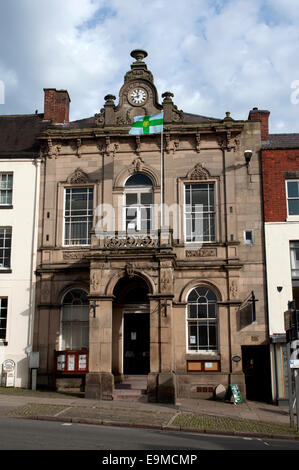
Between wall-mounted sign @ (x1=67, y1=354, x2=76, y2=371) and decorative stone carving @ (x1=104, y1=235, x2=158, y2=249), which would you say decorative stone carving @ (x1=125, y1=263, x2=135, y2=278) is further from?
wall-mounted sign @ (x1=67, y1=354, x2=76, y2=371)

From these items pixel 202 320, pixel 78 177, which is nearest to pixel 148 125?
pixel 78 177

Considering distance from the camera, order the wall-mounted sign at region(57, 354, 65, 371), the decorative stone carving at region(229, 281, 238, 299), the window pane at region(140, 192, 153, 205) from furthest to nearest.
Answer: the window pane at region(140, 192, 153, 205)
the decorative stone carving at region(229, 281, 238, 299)
the wall-mounted sign at region(57, 354, 65, 371)

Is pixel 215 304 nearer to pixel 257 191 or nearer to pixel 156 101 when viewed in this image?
pixel 257 191

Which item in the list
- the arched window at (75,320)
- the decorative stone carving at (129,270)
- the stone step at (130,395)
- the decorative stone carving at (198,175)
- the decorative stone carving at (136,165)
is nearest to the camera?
the stone step at (130,395)

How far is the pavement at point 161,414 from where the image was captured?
47.9 ft

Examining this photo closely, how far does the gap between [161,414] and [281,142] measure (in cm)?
1377

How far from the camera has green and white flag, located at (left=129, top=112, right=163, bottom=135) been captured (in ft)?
73.2

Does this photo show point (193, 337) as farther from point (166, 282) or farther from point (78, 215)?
point (78, 215)

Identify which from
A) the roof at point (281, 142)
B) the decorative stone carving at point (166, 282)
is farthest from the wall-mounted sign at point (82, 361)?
the roof at point (281, 142)

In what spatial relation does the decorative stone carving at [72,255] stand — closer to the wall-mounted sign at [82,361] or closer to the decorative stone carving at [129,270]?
the decorative stone carving at [129,270]

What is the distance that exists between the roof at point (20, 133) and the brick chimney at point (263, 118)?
990 centimetres

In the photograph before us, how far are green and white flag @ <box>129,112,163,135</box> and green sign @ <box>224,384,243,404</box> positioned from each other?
35.3 ft

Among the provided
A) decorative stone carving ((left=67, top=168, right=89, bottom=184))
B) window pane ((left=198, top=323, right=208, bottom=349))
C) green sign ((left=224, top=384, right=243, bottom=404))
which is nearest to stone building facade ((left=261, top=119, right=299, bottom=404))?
green sign ((left=224, top=384, right=243, bottom=404))
